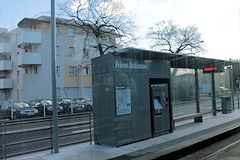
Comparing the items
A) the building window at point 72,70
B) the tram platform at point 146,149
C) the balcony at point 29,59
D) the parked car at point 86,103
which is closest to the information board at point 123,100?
the tram platform at point 146,149

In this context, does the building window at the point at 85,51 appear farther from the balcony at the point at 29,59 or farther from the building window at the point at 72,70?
the building window at the point at 72,70

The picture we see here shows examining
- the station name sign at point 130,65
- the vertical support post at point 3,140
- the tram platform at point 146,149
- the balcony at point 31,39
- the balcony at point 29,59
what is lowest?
the tram platform at point 146,149

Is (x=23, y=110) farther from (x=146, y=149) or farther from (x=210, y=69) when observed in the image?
(x=146, y=149)

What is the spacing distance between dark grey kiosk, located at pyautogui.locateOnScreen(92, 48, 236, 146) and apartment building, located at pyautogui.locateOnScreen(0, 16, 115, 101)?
24.1 meters

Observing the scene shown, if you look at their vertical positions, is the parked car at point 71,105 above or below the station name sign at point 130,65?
below

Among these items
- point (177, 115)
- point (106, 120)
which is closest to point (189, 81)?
point (177, 115)

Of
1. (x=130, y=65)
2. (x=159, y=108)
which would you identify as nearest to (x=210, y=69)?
(x=159, y=108)

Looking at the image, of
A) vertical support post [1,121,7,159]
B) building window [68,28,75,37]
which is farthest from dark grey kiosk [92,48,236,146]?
building window [68,28,75,37]

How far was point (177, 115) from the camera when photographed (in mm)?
14500

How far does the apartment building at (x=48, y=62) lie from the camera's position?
37.4 meters

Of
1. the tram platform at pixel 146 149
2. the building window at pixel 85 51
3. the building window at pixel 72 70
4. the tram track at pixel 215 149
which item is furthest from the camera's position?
the building window at pixel 72 70

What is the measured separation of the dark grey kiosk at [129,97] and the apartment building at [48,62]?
24098 mm

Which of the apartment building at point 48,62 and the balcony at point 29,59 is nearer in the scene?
the apartment building at point 48,62

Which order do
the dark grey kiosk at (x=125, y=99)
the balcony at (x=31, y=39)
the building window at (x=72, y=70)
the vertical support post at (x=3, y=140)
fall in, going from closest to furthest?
1. the vertical support post at (x=3, y=140)
2. the dark grey kiosk at (x=125, y=99)
3. the balcony at (x=31, y=39)
4. the building window at (x=72, y=70)
